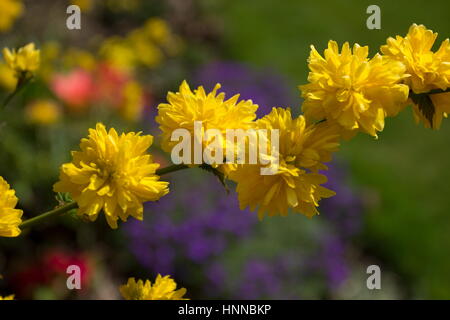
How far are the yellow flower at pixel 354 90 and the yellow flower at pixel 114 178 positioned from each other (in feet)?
0.91

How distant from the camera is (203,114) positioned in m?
0.95

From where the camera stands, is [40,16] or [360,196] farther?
[40,16]

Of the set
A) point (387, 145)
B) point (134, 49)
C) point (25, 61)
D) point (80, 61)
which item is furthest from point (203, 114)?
point (387, 145)

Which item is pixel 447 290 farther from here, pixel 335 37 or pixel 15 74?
pixel 335 37

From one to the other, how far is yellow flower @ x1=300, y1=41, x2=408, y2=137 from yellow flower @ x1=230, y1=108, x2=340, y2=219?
0.10ft

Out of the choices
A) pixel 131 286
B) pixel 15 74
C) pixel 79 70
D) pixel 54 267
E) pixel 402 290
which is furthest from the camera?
pixel 79 70

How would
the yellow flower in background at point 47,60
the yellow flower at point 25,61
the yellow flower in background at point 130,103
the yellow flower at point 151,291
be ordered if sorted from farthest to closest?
1. the yellow flower in background at point 130,103
2. the yellow flower in background at point 47,60
3. the yellow flower at point 25,61
4. the yellow flower at point 151,291

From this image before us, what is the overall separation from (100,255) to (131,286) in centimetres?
193

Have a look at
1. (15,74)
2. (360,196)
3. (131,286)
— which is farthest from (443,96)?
(360,196)

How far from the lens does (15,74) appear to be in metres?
1.46

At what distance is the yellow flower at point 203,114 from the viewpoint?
95 cm

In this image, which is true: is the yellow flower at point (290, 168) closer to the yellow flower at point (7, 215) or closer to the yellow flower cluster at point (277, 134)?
the yellow flower cluster at point (277, 134)

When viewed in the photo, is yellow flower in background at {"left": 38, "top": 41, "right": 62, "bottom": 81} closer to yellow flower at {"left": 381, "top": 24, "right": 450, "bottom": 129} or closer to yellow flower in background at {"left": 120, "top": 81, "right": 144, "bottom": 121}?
yellow flower in background at {"left": 120, "top": 81, "right": 144, "bottom": 121}
